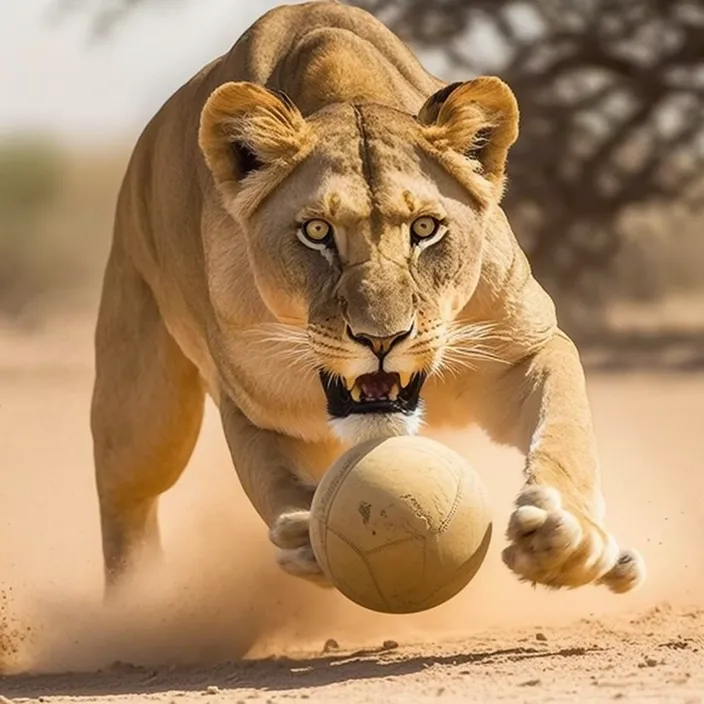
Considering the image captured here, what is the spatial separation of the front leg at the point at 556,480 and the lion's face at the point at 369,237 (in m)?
0.27

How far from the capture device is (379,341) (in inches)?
181

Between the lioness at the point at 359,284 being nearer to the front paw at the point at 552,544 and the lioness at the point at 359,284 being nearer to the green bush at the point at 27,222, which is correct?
the front paw at the point at 552,544

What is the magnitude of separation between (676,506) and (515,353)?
2.67m

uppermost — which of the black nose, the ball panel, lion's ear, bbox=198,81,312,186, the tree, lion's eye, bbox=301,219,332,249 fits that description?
the tree

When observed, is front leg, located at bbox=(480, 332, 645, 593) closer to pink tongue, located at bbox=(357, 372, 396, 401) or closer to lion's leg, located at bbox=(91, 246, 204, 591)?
pink tongue, located at bbox=(357, 372, 396, 401)

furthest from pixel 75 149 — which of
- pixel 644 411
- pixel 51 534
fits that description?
pixel 51 534

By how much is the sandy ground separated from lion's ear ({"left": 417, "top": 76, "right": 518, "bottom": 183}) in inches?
52.5

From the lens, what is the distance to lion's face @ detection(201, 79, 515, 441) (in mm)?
4676

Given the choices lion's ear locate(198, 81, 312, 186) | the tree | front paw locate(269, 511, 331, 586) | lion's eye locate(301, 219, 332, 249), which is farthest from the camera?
the tree

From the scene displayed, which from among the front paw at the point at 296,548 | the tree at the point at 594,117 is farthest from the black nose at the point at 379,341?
the tree at the point at 594,117

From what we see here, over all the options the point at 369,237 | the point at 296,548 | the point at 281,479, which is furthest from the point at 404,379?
the point at 281,479

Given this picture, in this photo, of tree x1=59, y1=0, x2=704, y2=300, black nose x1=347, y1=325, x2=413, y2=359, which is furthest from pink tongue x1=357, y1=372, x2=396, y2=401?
tree x1=59, y1=0, x2=704, y2=300

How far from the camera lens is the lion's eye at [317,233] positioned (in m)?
4.88

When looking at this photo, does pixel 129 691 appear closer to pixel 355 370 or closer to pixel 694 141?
pixel 355 370
